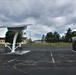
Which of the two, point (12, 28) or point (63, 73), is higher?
point (12, 28)

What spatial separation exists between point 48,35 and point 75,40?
10868 centimetres

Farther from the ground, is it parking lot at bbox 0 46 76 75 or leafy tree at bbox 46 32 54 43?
leafy tree at bbox 46 32 54 43

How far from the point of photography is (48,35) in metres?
148

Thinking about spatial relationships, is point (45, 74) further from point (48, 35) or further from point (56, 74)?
point (48, 35)

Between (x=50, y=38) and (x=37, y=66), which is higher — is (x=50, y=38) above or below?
above

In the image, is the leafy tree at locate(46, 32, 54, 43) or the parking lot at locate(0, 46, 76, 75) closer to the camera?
the parking lot at locate(0, 46, 76, 75)

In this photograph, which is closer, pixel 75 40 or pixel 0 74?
pixel 0 74

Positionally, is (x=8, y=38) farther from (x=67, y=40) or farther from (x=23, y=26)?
(x=23, y=26)

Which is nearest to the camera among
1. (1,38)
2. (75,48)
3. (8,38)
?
(75,48)

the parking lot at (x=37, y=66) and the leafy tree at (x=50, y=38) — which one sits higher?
the leafy tree at (x=50, y=38)

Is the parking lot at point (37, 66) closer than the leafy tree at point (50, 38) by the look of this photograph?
Yes

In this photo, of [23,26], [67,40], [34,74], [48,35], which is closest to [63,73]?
Answer: [34,74]

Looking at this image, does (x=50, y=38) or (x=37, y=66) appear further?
(x=50, y=38)

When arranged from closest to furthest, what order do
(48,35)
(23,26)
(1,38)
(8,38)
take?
(23,26)
(8,38)
(1,38)
(48,35)
